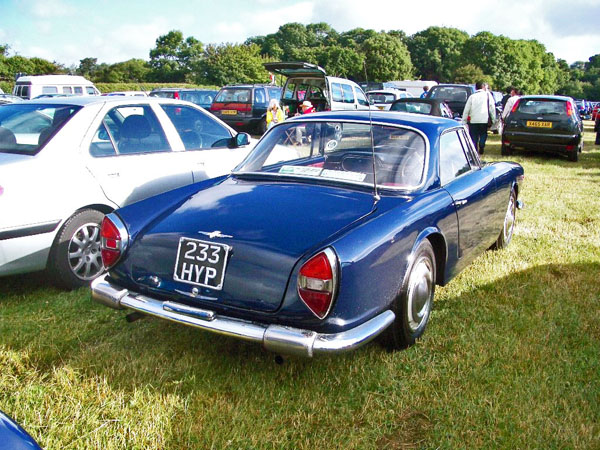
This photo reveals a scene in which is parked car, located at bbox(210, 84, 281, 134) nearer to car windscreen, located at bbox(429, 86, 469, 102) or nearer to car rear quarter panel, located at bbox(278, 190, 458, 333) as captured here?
car windscreen, located at bbox(429, 86, 469, 102)

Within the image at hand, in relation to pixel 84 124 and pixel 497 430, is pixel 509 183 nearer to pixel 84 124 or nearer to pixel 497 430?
pixel 497 430

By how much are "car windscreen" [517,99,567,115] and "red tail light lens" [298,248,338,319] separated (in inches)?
442

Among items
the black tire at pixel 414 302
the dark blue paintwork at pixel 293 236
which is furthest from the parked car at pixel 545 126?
the black tire at pixel 414 302

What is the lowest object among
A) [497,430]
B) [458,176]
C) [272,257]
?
[497,430]

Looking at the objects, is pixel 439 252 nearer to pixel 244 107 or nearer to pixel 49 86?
pixel 244 107

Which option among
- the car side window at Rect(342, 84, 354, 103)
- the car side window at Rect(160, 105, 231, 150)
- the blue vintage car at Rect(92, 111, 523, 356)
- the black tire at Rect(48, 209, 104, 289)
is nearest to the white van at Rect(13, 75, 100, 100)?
the car side window at Rect(342, 84, 354, 103)

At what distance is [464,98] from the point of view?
16312 millimetres

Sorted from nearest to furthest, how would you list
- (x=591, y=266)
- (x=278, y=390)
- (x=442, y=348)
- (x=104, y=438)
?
(x=104, y=438) < (x=278, y=390) < (x=442, y=348) < (x=591, y=266)

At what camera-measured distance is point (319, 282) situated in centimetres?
237

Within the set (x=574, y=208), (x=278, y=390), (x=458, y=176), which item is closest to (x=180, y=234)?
(x=278, y=390)

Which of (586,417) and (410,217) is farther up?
(410,217)

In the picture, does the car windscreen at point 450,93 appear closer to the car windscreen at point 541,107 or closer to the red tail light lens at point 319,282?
the car windscreen at point 541,107

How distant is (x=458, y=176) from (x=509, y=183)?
1228 mm

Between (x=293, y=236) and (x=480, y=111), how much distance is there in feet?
31.3
